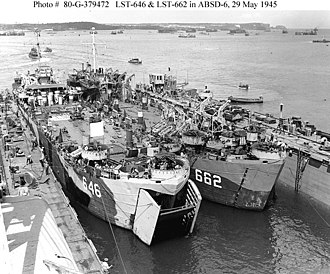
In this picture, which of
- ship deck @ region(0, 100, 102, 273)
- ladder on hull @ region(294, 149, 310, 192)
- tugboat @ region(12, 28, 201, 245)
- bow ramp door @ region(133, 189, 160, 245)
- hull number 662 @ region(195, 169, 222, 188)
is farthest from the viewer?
ladder on hull @ region(294, 149, 310, 192)

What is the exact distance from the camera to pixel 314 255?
22.8 metres

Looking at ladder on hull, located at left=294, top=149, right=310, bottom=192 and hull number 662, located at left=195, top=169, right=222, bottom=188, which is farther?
ladder on hull, located at left=294, top=149, right=310, bottom=192

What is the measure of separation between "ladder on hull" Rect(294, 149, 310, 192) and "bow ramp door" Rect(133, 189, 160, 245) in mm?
13289

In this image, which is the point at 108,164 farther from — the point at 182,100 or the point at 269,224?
the point at 182,100

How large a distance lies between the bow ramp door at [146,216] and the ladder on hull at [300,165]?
43.6 feet

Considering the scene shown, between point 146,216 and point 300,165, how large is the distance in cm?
1371

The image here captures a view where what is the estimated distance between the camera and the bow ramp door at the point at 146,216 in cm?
2194

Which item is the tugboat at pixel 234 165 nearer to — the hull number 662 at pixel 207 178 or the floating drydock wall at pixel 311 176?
the hull number 662 at pixel 207 178

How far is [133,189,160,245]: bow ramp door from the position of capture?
864 inches

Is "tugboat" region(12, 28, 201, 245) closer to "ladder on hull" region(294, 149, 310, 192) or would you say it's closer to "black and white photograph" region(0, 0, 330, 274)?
"black and white photograph" region(0, 0, 330, 274)

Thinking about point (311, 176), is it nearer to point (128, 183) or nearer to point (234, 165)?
point (234, 165)

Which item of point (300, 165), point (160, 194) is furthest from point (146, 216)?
point (300, 165)

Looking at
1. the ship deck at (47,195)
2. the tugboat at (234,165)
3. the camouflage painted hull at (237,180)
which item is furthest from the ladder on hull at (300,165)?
the ship deck at (47,195)

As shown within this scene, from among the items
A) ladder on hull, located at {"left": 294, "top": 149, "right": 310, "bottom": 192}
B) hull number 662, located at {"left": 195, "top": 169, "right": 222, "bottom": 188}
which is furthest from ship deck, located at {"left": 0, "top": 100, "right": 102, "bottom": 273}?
ladder on hull, located at {"left": 294, "top": 149, "right": 310, "bottom": 192}
